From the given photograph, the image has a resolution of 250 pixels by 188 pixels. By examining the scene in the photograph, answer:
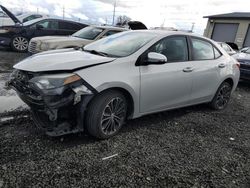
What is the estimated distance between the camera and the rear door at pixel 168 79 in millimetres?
3607

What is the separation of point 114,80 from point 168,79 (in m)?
1.05

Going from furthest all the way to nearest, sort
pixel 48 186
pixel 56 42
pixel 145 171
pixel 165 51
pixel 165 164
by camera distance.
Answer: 1. pixel 56 42
2. pixel 165 51
3. pixel 165 164
4. pixel 145 171
5. pixel 48 186

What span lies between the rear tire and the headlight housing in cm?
323

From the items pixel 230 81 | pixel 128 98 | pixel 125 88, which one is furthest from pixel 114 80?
pixel 230 81

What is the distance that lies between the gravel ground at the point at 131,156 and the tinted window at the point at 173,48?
115cm

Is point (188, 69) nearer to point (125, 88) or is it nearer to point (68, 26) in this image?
point (125, 88)

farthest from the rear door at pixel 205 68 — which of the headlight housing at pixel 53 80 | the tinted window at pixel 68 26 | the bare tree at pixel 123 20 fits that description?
the bare tree at pixel 123 20

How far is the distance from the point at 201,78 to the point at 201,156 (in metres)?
1.65

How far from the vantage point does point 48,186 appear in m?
2.38

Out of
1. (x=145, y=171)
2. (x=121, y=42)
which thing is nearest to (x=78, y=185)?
(x=145, y=171)

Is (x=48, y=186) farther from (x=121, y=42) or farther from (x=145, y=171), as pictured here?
(x=121, y=42)

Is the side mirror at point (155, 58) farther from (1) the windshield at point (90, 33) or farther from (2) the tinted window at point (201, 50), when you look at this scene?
(1) the windshield at point (90, 33)

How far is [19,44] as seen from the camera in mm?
10273

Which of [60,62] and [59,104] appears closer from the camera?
[59,104]
